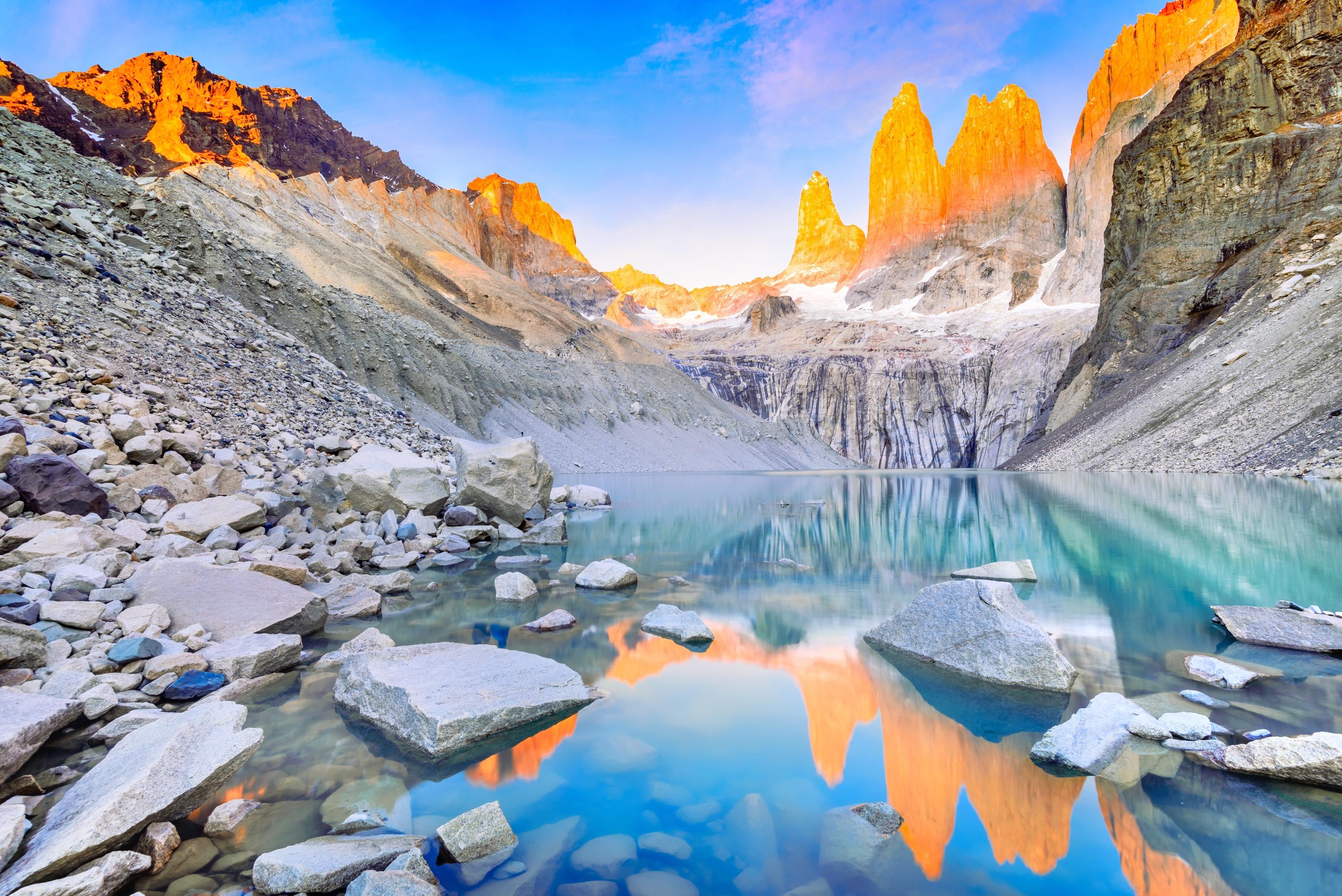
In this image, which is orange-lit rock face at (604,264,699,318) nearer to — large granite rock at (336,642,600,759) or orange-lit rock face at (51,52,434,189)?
orange-lit rock face at (51,52,434,189)

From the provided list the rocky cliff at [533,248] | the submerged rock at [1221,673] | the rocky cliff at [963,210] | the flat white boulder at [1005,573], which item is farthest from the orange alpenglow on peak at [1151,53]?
the submerged rock at [1221,673]

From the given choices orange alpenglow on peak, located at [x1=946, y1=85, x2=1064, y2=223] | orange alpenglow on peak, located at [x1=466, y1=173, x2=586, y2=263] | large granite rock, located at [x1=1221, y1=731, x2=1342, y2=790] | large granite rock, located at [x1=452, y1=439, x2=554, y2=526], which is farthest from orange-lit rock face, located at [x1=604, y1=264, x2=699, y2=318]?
large granite rock, located at [x1=1221, y1=731, x2=1342, y2=790]

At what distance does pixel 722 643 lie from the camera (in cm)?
629

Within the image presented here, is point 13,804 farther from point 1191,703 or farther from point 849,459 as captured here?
point 849,459

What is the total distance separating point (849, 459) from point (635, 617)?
3109 inches

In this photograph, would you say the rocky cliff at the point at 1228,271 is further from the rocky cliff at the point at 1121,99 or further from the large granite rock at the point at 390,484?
the rocky cliff at the point at 1121,99

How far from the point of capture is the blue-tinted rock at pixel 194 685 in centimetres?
457

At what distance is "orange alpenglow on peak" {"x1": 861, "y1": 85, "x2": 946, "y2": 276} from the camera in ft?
410

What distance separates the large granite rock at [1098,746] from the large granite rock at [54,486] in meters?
9.34

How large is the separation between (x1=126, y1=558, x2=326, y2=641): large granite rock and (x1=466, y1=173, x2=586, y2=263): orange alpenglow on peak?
111572 mm

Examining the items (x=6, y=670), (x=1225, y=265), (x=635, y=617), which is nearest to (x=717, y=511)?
(x=635, y=617)

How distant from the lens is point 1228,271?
36.1 metres

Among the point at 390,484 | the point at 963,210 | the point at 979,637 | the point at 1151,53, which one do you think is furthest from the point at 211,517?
the point at 963,210

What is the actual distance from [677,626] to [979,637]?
288cm
